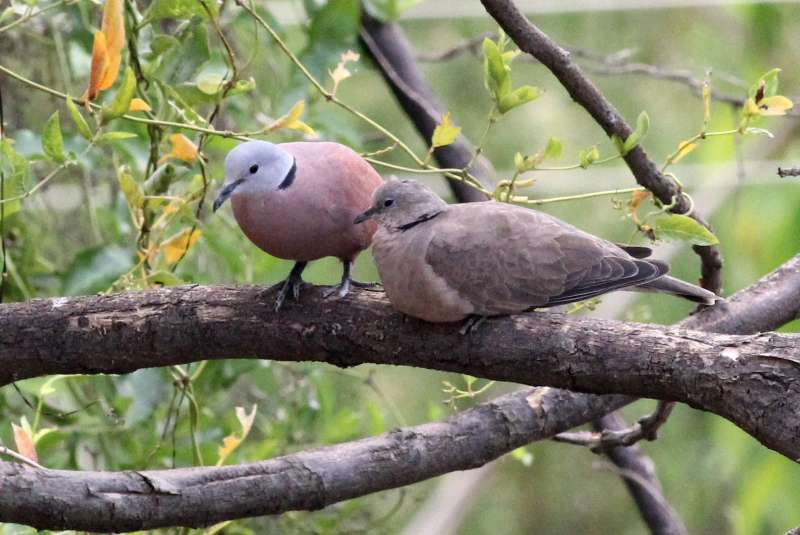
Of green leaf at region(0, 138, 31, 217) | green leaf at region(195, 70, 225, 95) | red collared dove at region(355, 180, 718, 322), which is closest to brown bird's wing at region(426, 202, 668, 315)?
red collared dove at region(355, 180, 718, 322)

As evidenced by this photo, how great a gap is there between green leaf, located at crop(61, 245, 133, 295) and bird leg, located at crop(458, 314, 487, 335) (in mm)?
584

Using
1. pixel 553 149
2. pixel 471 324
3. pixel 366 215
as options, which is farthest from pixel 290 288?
pixel 553 149

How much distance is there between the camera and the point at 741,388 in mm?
883

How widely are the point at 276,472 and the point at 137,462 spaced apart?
0.58 metres

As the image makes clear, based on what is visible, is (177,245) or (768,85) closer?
(768,85)

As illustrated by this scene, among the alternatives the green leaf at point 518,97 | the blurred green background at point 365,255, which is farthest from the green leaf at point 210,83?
the green leaf at point 518,97

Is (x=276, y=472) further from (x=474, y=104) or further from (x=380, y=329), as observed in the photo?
(x=474, y=104)

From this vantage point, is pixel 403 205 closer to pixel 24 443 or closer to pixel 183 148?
pixel 183 148

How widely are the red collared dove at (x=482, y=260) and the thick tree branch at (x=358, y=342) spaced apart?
30 mm

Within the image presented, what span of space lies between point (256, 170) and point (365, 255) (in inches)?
87.0

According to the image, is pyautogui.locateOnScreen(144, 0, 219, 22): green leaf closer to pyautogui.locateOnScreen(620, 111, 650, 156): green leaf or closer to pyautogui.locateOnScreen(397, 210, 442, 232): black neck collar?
pyautogui.locateOnScreen(397, 210, 442, 232): black neck collar

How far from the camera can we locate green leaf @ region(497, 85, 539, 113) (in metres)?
1.10

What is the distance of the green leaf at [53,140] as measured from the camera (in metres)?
1.10

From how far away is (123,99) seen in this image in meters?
1.08
